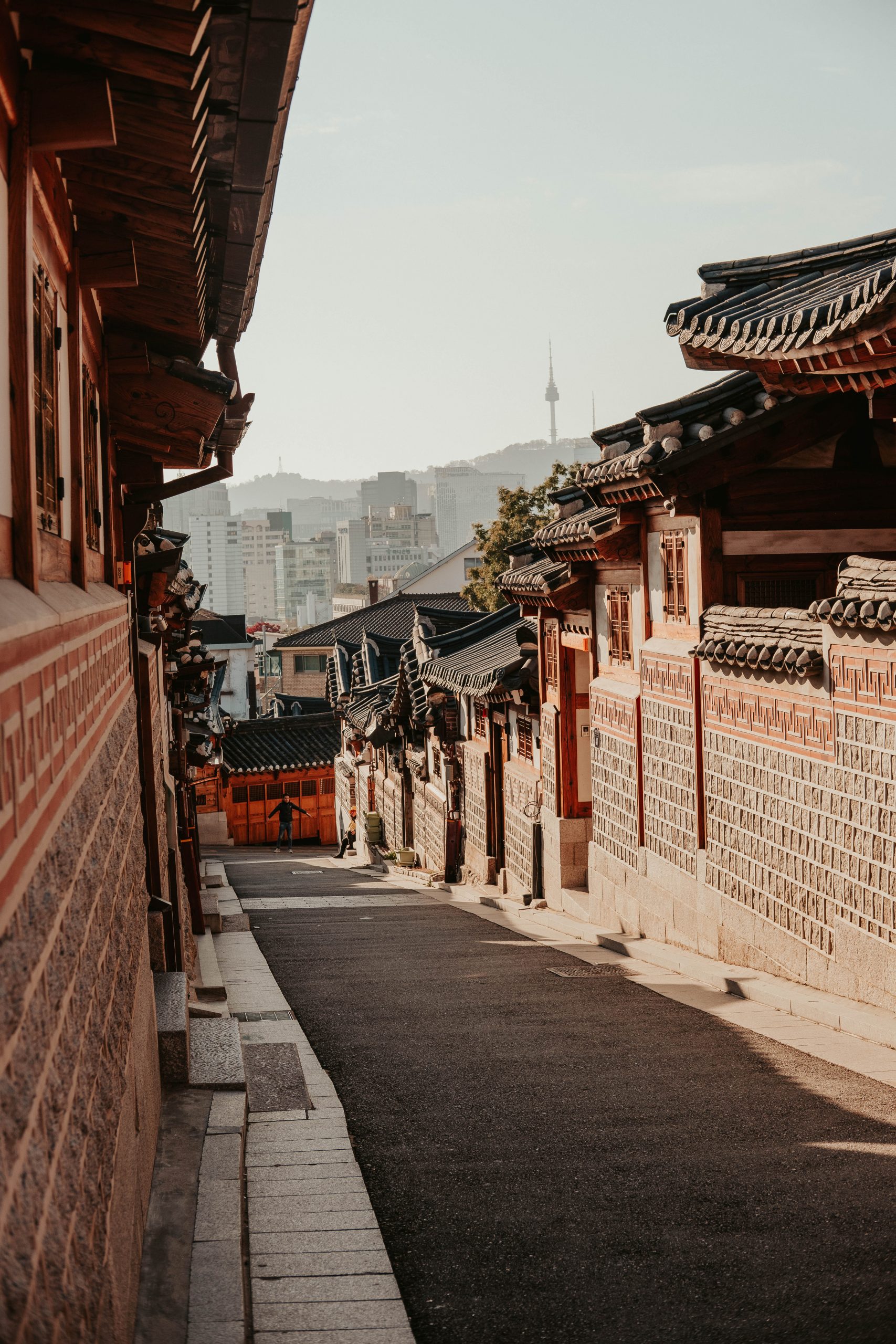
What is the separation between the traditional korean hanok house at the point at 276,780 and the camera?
43344 mm

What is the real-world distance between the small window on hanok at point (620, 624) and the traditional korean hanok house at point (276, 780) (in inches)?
1028

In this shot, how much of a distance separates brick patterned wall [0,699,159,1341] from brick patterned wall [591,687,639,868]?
35.7 feet

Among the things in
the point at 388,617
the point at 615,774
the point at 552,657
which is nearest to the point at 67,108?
the point at 615,774

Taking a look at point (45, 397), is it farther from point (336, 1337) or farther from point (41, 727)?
point (336, 1337)

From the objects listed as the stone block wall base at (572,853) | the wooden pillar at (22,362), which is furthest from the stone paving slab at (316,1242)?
the stone block wall base at (572,853)

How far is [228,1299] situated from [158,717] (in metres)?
9.11

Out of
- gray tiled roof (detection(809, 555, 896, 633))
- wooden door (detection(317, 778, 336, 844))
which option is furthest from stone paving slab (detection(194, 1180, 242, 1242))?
wooden door (detection(317, 778, 336, 844))

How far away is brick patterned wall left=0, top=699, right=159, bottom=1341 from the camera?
2193 millimetres

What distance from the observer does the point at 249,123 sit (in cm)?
498

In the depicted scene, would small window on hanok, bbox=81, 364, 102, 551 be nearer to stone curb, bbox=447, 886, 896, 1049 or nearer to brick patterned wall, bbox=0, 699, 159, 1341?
brick patterned wall, bbox=0, 699, 159, 1341

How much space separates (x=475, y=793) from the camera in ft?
83.2

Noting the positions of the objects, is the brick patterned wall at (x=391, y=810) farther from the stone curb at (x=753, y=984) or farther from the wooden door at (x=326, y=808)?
the stone curb at (x=753, y=984)

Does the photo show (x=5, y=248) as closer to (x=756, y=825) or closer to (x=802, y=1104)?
(x=802, y=1104)

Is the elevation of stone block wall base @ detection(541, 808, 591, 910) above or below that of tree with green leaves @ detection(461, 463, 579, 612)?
below
